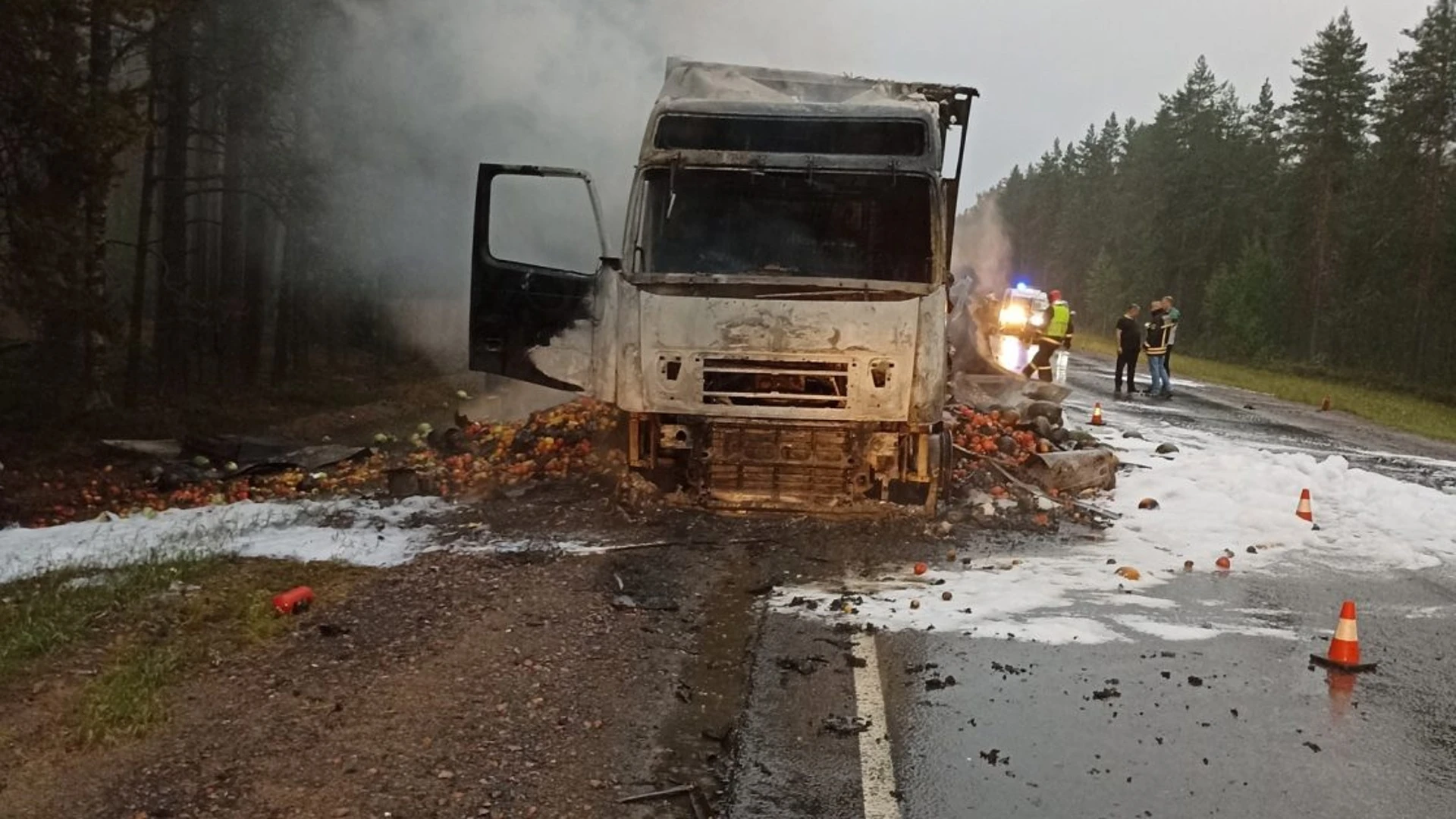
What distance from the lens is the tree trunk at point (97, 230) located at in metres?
13.0

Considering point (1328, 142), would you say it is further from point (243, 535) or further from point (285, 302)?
point (243, 535)

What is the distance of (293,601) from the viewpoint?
6.24m

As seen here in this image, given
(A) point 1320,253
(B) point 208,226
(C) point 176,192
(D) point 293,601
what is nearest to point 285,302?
(C) point 176,192

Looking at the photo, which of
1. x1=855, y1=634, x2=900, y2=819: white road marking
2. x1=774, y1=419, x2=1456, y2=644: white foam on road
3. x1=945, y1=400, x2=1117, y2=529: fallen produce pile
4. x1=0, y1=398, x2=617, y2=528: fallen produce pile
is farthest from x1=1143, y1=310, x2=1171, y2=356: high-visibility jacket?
x1=855, y1=634, x2=900, y2=819: white road marking

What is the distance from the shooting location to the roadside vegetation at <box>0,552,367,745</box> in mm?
4820

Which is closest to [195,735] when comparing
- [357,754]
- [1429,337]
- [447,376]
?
[357,754]

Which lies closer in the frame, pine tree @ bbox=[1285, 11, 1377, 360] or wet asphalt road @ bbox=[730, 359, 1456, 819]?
wet asphalt road @ bbox=[730, 359, 1456, 819]

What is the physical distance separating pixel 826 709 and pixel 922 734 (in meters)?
0.46

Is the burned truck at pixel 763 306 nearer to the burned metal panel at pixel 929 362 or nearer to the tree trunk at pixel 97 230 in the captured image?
the burned metal panel at pixel 929 362

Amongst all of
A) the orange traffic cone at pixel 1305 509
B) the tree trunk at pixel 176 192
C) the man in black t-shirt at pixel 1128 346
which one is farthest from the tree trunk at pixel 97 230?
the man in black t-shirt at pixel 1128 346

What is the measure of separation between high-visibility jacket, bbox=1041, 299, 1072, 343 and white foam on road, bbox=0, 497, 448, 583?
43.9 ft

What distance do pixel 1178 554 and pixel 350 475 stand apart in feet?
25.3

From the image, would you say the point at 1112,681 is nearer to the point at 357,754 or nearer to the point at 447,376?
the point at 357,754

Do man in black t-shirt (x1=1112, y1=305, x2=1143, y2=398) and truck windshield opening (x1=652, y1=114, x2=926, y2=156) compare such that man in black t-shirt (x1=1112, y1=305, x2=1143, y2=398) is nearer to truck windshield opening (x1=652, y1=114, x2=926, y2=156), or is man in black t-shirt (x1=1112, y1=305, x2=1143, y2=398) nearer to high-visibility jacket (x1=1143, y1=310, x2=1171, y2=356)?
high-visibility jacket (x1=1143, y1=310, x2=1171, y2=356)
